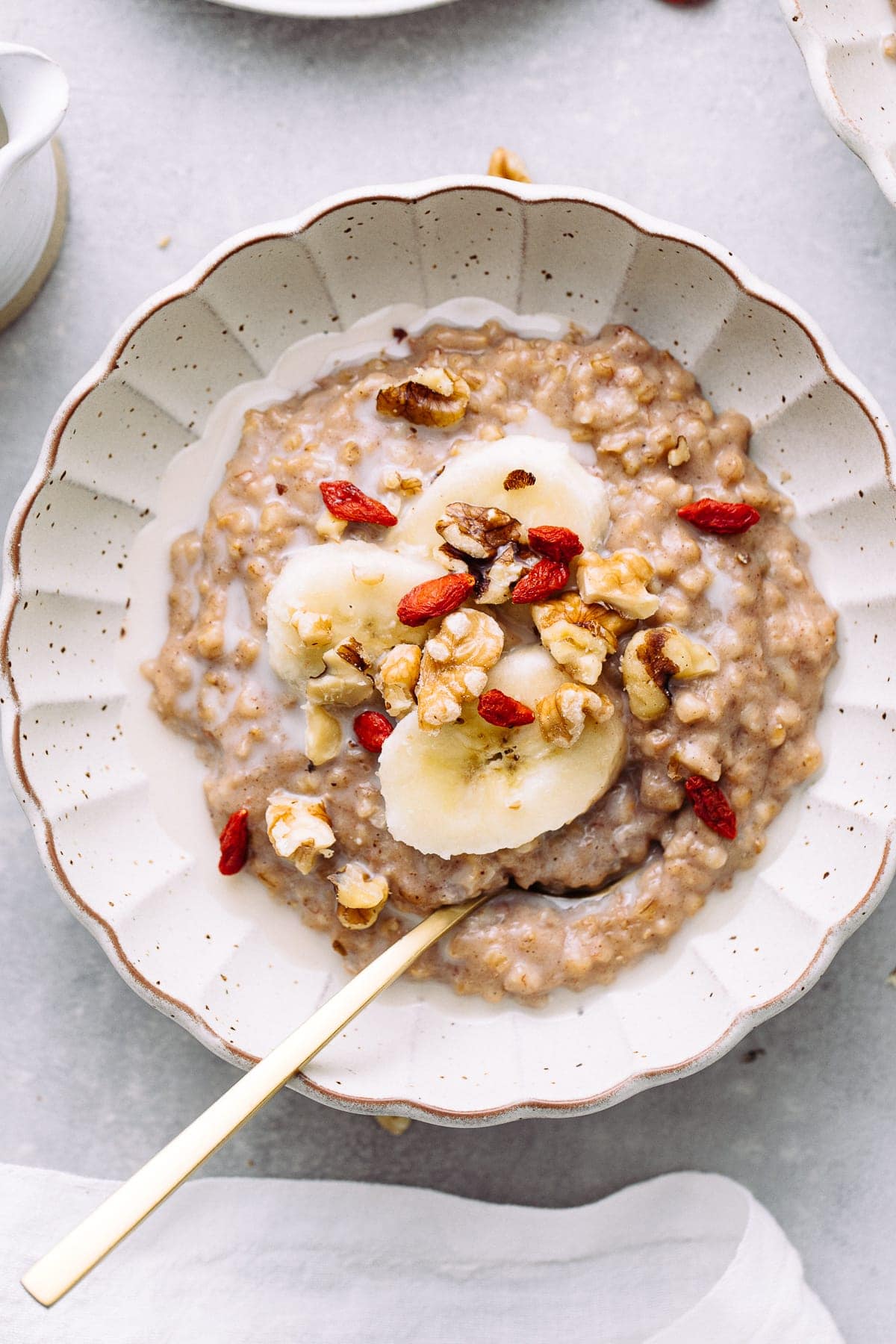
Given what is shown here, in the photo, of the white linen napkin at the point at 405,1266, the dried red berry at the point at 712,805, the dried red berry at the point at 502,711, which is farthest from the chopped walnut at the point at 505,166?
the white linen napkin at the point at 405,1266

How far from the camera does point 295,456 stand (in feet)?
5.80

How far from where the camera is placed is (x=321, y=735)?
168 centimetres

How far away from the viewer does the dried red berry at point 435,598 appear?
1604mm

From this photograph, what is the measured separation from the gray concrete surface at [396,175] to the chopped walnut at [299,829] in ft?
1.69

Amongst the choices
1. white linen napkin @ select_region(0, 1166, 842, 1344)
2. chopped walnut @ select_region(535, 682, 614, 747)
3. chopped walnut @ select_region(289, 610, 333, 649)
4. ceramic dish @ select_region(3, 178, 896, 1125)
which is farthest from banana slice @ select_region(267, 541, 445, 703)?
white linen napkin @ select_region(0, 1166, 842, 1344)

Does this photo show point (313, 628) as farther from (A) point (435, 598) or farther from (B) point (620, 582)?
(B) point (620, 582)

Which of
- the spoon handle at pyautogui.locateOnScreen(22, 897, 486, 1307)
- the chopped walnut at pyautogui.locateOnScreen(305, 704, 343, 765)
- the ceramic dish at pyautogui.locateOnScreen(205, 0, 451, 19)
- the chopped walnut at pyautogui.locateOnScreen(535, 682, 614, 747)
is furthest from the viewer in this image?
the ceramic dish at pyautogui.locateOnScreen(205, 0, 451, 19)

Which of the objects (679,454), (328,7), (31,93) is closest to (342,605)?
(679,454)

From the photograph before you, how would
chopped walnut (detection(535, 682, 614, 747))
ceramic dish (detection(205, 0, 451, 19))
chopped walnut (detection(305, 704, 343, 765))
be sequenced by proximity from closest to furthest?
chopped walnut (detection(535, 682, 614, 747)), chopped walnut (detection(305, 704, 343, 765)), ceramic dish (detection(205, 0, 451, 19))

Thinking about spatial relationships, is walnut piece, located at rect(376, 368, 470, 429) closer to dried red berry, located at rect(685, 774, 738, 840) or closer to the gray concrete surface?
the gray concrete surface

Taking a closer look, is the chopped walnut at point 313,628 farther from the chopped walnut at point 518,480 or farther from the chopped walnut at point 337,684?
the chopped walnut at point 518,480

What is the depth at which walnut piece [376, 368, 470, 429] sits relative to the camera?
173cm

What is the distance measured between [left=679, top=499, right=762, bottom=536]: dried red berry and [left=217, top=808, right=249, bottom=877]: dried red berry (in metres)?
0.78

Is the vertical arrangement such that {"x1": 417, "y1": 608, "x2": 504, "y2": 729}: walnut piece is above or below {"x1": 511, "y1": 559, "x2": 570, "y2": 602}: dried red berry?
below
